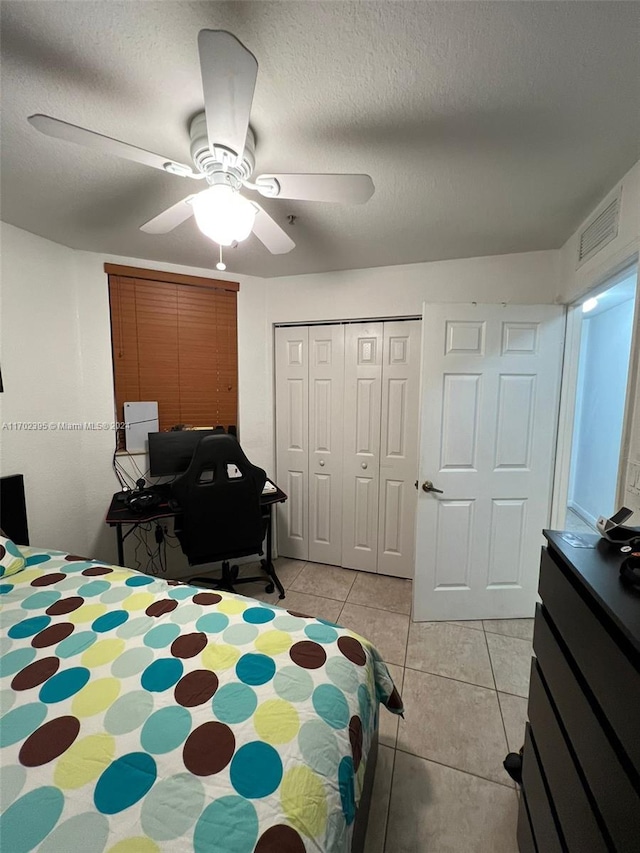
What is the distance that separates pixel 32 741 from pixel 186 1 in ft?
5.74

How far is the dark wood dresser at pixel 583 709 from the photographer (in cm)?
57

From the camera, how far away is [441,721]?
1524 mm

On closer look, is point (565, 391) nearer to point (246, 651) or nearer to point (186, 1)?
point (246, 651)

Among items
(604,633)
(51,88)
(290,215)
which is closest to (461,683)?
(604,633)

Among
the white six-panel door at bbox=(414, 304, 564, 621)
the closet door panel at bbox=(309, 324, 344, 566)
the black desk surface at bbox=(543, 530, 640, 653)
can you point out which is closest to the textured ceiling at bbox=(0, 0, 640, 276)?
the white six-panel door at bbox=(414, 304, 564, 621)

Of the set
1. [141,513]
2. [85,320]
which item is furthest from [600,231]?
[85,320]

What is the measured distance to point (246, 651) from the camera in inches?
41.8

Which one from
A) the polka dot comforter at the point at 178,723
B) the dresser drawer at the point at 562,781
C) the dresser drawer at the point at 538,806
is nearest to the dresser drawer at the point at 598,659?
the dresser drawer at the point at 562,781

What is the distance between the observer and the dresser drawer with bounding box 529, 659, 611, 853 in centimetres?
66

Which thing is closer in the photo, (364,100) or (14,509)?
(364,100)

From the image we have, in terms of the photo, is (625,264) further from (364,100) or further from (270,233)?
(270,233)

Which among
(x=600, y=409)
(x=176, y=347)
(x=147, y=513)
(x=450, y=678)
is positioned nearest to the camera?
(x=450, y=678)

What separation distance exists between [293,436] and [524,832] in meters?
2.32

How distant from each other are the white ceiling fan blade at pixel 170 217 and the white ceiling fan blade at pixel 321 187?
1.03 ft
